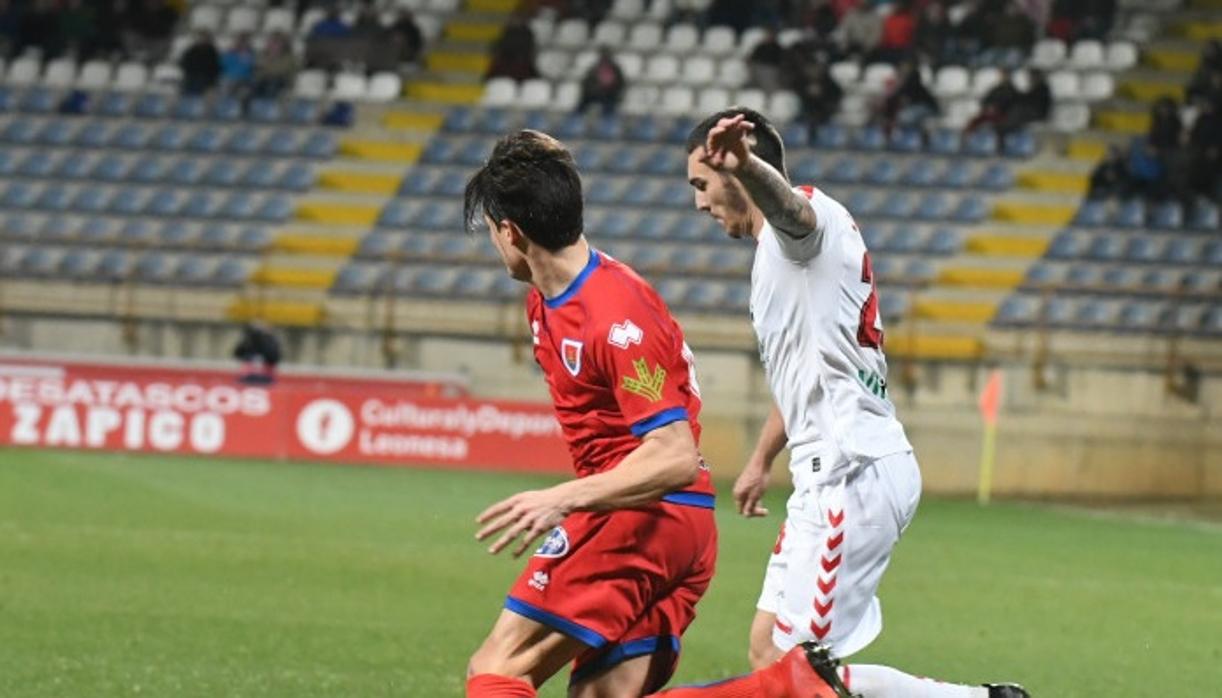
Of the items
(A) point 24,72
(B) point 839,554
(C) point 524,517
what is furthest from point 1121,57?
(C) point 524,517

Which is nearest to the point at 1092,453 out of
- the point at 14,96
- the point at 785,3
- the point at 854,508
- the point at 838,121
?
the point at 838,121

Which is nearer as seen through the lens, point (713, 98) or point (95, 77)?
point (713, 98)

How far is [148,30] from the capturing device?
3030 cm

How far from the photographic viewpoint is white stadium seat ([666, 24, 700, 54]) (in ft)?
97.4

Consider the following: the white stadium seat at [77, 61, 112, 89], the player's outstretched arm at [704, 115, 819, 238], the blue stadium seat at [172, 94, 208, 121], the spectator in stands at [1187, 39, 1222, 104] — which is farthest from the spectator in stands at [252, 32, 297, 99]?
the player's outstretched arm at [704, 115, 819, 238]

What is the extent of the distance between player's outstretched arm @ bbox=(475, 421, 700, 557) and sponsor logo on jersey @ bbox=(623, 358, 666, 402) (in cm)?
9

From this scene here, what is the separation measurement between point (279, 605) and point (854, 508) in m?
6.05

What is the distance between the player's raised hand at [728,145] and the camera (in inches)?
231

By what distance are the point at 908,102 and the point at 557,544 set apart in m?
22.8

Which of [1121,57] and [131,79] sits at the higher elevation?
[1121,57]

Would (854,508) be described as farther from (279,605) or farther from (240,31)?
(240,31)

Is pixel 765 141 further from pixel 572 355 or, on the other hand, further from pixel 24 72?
pixel 24 72

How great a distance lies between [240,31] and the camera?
3064 centimetres

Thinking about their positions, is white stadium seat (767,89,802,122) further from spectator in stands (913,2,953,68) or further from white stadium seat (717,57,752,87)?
spectator in stands (913,2,953,68)
